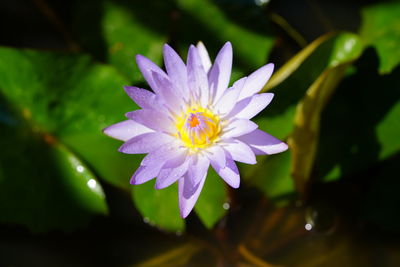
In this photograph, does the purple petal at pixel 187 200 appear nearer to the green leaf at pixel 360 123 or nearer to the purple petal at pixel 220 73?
the purple petal at pixel 220 73

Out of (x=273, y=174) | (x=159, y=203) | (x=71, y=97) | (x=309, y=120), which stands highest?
(x=309, y=120)

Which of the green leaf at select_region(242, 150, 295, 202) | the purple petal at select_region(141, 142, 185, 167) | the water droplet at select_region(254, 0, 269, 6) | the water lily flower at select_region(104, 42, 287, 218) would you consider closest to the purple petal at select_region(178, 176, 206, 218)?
the water lily flower at select_region(104, 42, 287, 218)

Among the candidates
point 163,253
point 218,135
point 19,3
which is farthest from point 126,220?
point 19,3

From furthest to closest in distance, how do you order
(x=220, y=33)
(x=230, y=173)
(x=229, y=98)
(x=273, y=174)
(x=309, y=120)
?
(x=220, y=33) < (x=273, y=174) < (x=309, y=120) < (x=229, y=98) < (x=230, y=173)

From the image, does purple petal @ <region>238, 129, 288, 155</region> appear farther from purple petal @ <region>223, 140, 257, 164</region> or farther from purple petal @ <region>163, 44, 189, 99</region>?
purple petal @ <region>163, 44, 189, 99</region>

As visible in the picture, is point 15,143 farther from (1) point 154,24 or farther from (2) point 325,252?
(2) point 325,252

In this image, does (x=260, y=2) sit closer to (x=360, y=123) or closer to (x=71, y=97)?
(x=360, y=123)

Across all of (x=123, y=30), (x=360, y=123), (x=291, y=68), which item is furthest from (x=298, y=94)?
(x=123, y=30)
